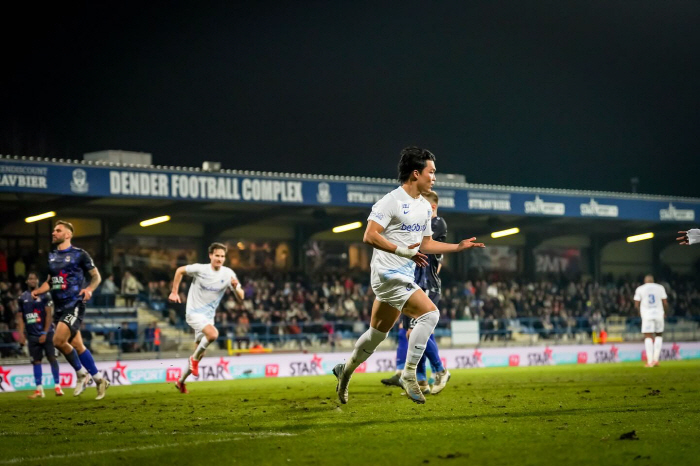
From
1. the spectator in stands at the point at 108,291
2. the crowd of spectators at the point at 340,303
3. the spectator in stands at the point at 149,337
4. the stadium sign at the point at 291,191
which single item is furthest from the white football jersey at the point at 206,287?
the spectator in stands at the point at 108,291

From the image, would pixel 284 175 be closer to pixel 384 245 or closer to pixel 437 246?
pixel 437 246

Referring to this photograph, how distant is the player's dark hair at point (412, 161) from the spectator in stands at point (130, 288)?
1938cm

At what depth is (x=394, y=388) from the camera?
49.6ft

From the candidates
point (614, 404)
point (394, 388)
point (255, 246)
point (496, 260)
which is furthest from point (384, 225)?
point (496, 260)

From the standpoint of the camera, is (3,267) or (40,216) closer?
(3,267)

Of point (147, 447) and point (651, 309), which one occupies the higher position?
point (651, 309)

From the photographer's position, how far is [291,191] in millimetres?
29875

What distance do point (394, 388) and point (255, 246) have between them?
20.4 meters

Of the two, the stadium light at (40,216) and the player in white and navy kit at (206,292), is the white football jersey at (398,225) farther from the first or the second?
the stadium light at (40,216)

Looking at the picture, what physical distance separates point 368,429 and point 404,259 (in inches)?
81.7

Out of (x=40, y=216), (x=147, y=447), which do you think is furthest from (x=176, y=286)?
(x=40, y=216)

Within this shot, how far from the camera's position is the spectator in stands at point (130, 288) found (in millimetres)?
28188

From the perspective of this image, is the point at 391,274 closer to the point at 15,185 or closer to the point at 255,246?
the point at 15,185

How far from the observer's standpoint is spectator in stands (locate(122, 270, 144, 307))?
28188mm
